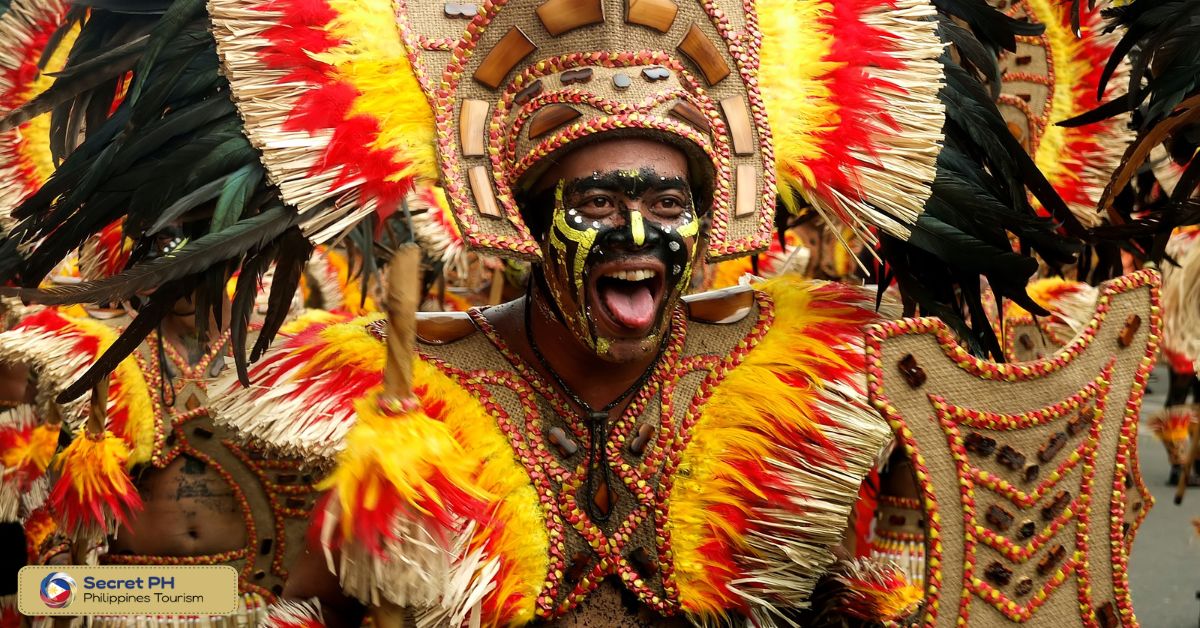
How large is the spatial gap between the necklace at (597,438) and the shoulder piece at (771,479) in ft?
0.48

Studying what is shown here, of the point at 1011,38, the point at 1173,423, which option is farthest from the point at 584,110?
the point at 1173,423

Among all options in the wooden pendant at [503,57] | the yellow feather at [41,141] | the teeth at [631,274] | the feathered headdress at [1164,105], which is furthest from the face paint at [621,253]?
the yellow feather at [41,141]

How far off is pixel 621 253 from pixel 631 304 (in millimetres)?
116

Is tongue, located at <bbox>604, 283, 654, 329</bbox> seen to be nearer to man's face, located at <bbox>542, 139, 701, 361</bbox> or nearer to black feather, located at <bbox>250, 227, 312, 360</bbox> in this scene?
man's face, located at <bbox>542, 139, 701, 361</bbox>

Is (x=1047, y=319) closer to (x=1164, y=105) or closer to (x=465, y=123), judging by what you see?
(x=1164, y=105)

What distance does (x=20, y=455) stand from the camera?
517 centimetres

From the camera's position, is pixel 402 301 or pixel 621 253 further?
pixel 621 253

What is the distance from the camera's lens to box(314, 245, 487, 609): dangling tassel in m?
1.95

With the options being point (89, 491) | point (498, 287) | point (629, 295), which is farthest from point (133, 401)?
point (498, 287)

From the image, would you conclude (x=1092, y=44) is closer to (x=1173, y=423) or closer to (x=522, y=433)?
(x=1173, y=423)

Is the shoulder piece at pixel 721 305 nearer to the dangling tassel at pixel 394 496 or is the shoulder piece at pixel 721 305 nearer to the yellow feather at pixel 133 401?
the dangling tassel at pixel 394 496

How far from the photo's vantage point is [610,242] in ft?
8.29

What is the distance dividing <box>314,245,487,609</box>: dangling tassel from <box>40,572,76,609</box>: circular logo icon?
57.3 inches

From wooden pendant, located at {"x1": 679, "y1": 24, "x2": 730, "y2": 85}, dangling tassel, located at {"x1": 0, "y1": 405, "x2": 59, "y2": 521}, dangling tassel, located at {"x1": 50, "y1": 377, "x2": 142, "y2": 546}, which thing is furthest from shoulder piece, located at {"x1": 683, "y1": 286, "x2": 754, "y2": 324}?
dangling tassel, located at {"x1": 0, "y1": 405, "x2": 59, "y2": 521}
